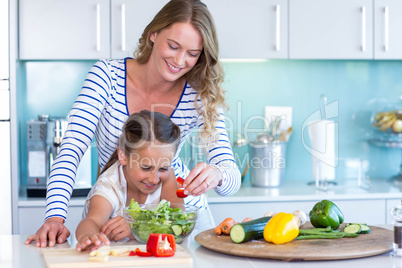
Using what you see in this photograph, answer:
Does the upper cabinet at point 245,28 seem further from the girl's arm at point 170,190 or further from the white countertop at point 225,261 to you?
the white countertop at point 225,261

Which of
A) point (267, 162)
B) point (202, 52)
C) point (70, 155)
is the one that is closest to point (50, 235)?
point (70, 155)

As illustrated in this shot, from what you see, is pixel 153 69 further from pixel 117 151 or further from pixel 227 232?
pixel 227 232

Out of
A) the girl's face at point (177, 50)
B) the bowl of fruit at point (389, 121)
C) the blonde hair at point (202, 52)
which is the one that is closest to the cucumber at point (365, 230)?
the blonde hair at point (202, 52)

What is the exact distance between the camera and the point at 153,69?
6.18 feet

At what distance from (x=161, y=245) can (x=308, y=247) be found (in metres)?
0.35

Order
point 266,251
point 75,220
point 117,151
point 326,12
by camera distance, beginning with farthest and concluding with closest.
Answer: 1. point 326,12
2. point 75,220
3. point 117,151
4. point 266,251

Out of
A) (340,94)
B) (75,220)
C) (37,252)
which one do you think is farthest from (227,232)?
(340,94)

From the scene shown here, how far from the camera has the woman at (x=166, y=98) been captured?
1616 mm

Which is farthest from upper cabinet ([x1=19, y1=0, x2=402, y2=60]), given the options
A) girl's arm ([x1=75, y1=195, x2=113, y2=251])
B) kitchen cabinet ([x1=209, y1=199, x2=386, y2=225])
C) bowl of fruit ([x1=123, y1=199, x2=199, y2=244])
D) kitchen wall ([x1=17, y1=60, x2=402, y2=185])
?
bowl of fruit ([x1=123, y1=199, x2=199, y2=244])

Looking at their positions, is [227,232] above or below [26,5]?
below

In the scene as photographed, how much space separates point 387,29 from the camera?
2885 mm

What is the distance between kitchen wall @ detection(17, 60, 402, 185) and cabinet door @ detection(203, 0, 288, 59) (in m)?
0.31

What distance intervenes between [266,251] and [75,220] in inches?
60.5

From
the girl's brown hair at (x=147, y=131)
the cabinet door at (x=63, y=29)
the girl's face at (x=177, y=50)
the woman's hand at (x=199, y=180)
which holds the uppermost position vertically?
the cabinet door at (x=63, y=29)
